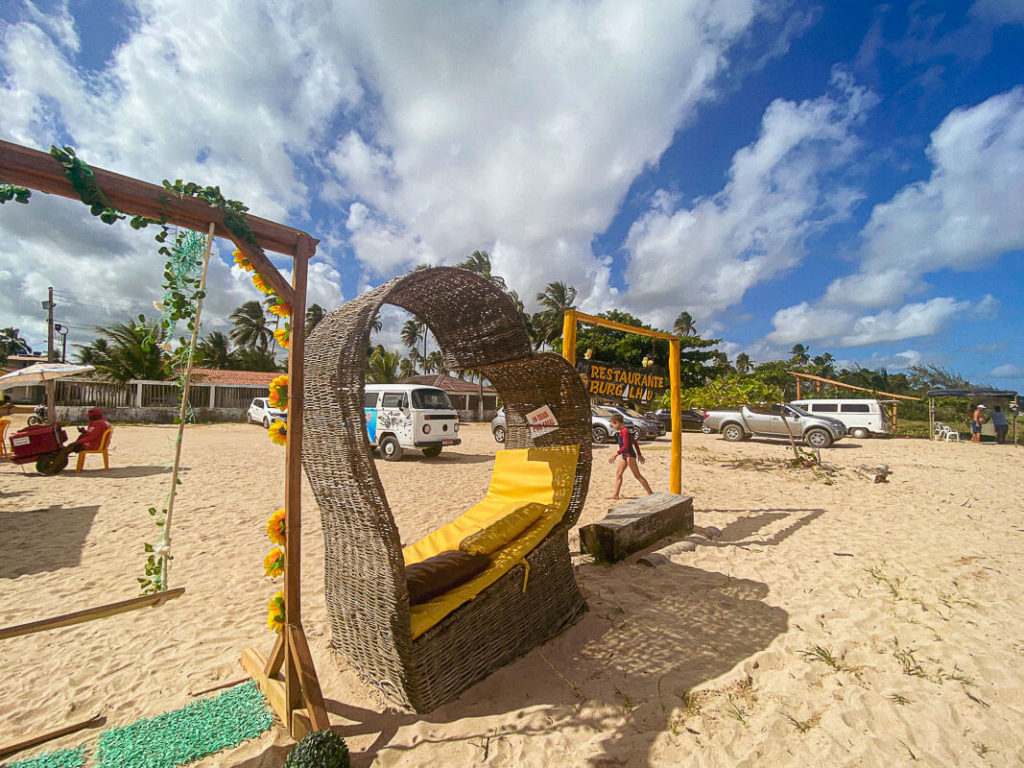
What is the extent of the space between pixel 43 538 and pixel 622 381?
6.66m

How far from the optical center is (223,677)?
8.61 ft

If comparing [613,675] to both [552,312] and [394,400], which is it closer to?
[394,400]

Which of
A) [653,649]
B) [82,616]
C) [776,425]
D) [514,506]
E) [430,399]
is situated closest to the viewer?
[82,616]

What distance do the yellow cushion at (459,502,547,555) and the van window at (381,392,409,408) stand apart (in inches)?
307

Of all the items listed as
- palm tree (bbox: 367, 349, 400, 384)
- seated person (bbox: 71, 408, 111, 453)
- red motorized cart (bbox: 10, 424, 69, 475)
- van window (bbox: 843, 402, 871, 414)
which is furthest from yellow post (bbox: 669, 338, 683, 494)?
palm tree (bbox: 367, 349, 400, 384)

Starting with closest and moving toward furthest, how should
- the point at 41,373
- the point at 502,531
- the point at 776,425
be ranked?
the point at 502,531 → the point at 41,373 → the point at 776,425

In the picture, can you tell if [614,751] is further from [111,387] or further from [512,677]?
[111,387]

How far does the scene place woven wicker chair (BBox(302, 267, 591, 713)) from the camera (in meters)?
2.19

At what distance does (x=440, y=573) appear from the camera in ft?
8.80

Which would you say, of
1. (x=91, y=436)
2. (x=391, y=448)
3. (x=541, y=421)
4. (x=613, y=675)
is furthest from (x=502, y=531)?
(x=91, y=436)

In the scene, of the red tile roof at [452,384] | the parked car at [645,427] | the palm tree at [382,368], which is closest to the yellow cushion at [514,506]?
the parked car at [645,427]

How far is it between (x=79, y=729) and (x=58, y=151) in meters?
2.66

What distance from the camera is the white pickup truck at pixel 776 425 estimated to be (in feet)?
47.6

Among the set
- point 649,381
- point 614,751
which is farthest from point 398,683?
point 649,381
